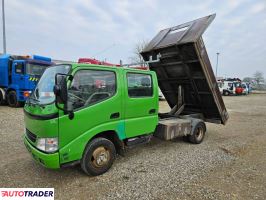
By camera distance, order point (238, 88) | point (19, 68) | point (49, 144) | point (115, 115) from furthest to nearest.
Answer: point (238, 88) → point (19, 68) → point (115, 115) → point (49, 144)

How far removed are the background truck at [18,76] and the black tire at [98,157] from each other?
28.3 ft

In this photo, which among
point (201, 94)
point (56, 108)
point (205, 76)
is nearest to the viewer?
point (56, 108)

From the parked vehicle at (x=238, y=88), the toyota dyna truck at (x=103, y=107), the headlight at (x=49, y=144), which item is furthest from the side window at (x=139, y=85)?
the parked vehicle at (x=238, y=88)

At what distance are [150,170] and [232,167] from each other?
1.78m

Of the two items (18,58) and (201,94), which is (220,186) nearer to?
(201,94)

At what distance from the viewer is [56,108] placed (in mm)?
3012

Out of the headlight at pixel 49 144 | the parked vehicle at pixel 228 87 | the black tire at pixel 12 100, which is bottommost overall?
the headlight at pixel 49 144

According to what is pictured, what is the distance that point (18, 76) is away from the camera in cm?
1056

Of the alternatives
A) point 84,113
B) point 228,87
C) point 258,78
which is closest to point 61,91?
point 84,113

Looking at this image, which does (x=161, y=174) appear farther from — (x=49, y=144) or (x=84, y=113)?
(x=49, y=144)

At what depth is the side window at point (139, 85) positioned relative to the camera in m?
4.08

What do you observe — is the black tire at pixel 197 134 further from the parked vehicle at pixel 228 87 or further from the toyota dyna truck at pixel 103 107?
the parked vehicle at pixel 228 87

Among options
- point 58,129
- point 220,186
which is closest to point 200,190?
point 220,186

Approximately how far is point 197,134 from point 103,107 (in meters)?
3.48
